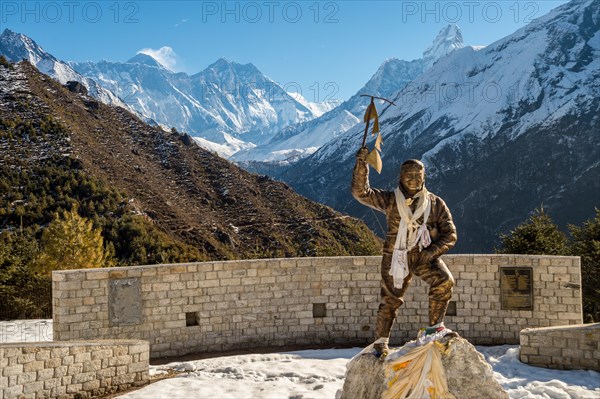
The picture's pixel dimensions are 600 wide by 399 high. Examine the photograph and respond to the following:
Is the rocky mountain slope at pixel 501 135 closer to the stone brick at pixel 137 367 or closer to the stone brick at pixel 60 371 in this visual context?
the stone brick at pixel 137 367

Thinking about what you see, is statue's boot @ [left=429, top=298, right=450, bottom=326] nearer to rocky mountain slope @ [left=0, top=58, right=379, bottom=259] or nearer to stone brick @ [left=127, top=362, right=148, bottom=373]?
stone brick @ [left=127, top=362, right=148, bottom=373]

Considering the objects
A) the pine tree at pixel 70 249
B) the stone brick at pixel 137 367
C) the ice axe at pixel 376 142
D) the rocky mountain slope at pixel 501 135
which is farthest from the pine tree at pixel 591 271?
the rocky mountain slope at pixel 501 135

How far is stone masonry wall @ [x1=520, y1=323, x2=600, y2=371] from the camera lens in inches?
329

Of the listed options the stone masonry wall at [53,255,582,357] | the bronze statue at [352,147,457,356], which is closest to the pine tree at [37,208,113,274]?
the stone masonry wall at [53,255,582,357]

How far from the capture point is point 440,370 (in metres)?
5.19

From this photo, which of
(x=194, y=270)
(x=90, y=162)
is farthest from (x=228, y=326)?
(x=90, y=162)

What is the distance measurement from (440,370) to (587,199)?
87.0 m

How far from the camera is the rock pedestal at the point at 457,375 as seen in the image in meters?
5.39

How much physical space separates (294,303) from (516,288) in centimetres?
421

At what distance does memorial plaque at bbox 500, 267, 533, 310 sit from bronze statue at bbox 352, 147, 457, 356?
196 inches

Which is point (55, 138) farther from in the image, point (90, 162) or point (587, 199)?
point (587, 199)

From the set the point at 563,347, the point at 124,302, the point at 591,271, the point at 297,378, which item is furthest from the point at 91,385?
the point at 591,271

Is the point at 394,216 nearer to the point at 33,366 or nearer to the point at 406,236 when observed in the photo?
the point at 406,236

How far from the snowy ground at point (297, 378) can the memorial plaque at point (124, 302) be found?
1.10 metres
